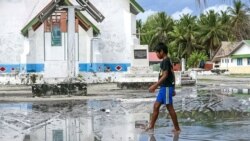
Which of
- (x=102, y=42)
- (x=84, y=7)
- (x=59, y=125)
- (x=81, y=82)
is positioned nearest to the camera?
(x=59, y=125)

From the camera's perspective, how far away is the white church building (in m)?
38.8

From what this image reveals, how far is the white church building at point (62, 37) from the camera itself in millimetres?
38750

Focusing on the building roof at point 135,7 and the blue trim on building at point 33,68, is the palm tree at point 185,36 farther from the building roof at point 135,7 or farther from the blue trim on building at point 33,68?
the blue trim on building at point 33,68

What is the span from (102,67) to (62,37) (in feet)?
14.2

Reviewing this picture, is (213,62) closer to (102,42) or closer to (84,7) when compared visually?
(102,42)

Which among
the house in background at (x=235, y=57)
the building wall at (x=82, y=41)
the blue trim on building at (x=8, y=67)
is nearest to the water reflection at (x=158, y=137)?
the building wall at (x=82, y=41)

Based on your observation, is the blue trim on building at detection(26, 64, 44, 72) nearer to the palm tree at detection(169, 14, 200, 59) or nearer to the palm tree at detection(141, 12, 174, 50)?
the palm tree at detection(169, 14, 200, 59)

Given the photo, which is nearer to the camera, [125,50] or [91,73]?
[91,73]

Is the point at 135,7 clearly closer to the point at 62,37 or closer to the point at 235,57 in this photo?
the point at 62,37

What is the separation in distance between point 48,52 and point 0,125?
1061 inches

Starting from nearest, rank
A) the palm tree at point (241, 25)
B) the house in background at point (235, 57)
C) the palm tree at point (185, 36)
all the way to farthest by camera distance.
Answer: the palm tree at point (241, 25), the house in background at point (235, 57), the palm tree at point (185, 36)

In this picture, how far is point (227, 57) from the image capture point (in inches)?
3573

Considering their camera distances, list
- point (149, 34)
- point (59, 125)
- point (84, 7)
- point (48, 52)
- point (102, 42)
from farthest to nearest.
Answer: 1. point (149, 34)
2. point (102, 42)
3. point (48, 52)
4. point (84, 7)
5. point (59, 125)

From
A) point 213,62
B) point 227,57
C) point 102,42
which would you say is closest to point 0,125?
point 102,42
